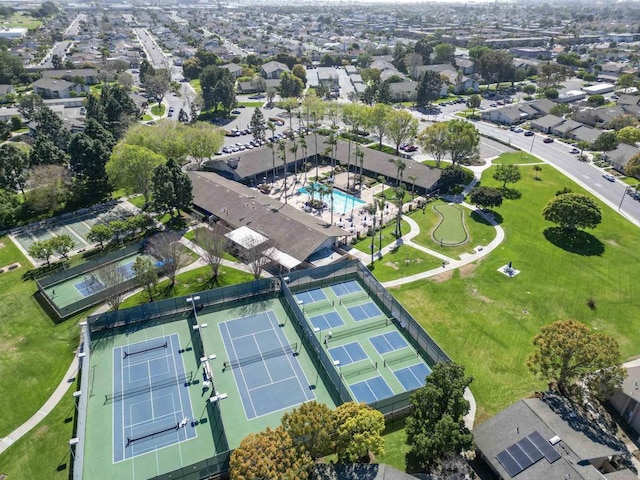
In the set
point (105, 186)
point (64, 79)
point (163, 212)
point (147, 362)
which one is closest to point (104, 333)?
point (147, 362)

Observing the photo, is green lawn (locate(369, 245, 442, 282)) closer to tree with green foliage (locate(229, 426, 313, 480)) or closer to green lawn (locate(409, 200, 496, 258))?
green lawn (locate(409, 200, 496, 258))

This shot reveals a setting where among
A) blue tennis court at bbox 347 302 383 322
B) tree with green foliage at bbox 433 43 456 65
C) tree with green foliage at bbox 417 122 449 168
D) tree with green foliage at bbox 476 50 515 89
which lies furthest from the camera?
tree with green foliage at bbox 433 43 456 65

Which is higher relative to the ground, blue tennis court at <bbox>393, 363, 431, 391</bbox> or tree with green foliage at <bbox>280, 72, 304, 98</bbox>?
tree with green foliage at <bbox>280, 72, 304, 98</bbox>

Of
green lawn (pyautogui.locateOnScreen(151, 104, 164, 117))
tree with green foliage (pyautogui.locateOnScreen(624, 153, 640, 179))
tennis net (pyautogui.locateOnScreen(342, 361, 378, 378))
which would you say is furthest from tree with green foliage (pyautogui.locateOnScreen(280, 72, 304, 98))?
tennis net (pyautogui.locateOnScreen(342, 361, 378, 378))

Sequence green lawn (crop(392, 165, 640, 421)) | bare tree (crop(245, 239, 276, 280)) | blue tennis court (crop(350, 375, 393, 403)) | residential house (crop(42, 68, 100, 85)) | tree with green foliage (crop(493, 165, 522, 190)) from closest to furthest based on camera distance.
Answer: blue tennis court (crop(350, 375, 393, 403)) < green lawn (crop(392, 165, 640, 421)) < bare tree (crop(245, 239, 276, 280)) < tree with green foliage (crop(493, 165, 522, 190)) < residential house (crop(42, 68, 100, 85))

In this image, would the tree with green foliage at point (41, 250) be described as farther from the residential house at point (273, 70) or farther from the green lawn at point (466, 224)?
the residential house at point (273, 70)

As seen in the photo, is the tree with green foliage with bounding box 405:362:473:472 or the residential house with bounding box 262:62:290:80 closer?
the tree with green foliage with bounding box 405:362:473:472

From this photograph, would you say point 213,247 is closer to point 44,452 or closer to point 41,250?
point 41,250

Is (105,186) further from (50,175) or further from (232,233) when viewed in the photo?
(232,233)
